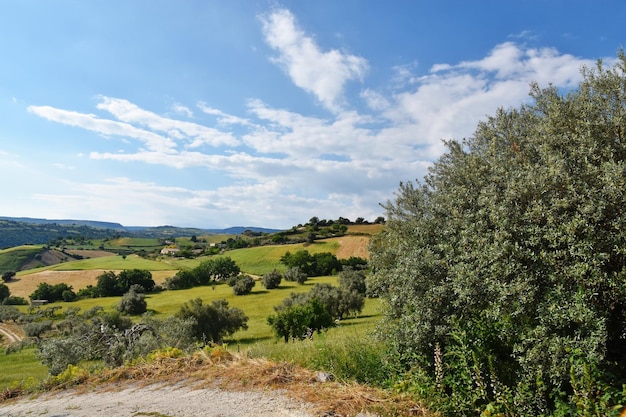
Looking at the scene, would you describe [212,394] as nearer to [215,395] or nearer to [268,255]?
[215,395]

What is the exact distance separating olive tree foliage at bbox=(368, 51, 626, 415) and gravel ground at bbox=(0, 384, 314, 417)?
3.12 metres

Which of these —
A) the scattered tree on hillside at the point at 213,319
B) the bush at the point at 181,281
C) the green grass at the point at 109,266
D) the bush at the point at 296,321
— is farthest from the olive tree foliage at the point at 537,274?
the green grass at the point at 109,266

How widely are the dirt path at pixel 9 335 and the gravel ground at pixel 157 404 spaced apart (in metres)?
55.2

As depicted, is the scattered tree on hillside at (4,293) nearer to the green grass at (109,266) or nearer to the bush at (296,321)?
the green grass at (109,266)

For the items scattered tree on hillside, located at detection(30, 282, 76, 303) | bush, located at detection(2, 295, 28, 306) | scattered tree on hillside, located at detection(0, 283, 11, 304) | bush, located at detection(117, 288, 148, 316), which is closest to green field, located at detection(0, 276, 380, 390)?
bush, located at detection(117, 288, 148, 316)

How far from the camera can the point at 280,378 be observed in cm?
852

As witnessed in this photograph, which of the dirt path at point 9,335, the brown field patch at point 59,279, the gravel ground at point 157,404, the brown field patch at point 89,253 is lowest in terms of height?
the dirt path at point 9,335

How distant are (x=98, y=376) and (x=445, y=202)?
10284 mm

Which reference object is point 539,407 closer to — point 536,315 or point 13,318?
point 536,315

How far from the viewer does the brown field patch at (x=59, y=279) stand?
9806 centimetres

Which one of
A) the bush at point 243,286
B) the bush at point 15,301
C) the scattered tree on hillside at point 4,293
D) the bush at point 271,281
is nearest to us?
the bush at point 243,286

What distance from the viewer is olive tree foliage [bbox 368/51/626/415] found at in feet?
22.0

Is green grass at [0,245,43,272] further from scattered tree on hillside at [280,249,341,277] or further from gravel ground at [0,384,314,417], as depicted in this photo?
gravel ground at [0,384,314,417]

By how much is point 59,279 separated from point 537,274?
387ft
